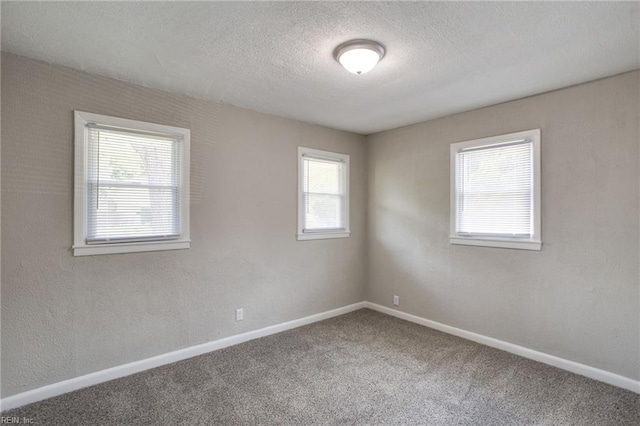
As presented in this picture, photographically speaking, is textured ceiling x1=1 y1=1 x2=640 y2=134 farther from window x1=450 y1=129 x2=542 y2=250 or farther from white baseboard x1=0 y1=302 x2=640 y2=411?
white baseboard x1=0 y1=302 x2=640 y2=411

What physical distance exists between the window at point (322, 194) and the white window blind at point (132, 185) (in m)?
1.46

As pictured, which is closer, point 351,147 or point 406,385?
point 406,385

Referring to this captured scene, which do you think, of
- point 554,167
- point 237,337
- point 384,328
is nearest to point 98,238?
point 237,337

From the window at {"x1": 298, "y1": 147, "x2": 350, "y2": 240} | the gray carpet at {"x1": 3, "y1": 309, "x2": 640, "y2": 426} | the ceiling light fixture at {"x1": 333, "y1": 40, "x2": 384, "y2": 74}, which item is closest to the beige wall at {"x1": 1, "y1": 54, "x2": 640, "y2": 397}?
the window at {"x1": 298, "y1": 147, "x2": 350, "y2": 240}

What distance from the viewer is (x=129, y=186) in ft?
9.17

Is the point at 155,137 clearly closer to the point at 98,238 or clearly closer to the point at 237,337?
the point at 98,238

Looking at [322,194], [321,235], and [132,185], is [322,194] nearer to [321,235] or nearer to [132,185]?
[321,235]

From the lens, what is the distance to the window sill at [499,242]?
3.12 metres

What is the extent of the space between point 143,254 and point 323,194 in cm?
222

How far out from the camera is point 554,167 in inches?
118

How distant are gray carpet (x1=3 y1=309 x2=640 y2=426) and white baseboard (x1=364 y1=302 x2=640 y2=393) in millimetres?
79

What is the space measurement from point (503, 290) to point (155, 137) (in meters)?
3.69

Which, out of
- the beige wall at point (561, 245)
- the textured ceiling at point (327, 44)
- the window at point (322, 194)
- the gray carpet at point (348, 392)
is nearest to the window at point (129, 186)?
the textured ceiling at point (327, 44)

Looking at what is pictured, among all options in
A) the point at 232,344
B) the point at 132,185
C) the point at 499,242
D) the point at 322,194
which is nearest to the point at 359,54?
the point at 132,185
